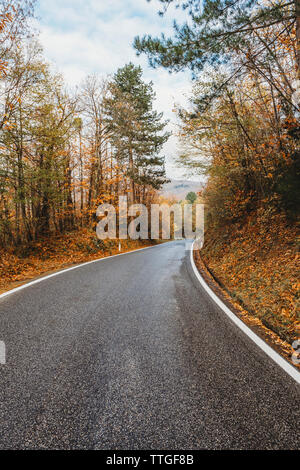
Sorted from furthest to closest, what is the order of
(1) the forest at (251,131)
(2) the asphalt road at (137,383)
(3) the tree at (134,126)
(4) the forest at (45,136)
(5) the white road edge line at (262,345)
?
(3) the tree at (134,126)
(4) the forest at (45,136)
(1) the forest at (251,131)
(5) the white road edge line at (262,345)
(2) the asphalt road at (137,383)

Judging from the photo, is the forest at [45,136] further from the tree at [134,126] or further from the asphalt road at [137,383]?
the asphalt road at [137,383]

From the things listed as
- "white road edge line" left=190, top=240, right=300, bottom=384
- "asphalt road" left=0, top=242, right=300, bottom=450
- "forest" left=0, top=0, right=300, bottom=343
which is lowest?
"white road edge line" left=190, top=240, right=300, bottom=384

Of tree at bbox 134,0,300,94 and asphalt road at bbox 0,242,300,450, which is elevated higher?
tree at bbox 134,0,300,94

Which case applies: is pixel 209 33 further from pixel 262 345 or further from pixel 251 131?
pixel 262 345

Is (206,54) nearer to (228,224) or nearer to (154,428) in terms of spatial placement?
(154,428)

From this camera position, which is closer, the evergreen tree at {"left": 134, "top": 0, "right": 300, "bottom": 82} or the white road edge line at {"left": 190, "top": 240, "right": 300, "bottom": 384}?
the white road edge line at {"left": 190, "top": 240, "right": 300, "bottom": 384}

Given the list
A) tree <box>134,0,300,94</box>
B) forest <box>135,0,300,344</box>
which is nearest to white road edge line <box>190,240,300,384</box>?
forest <box>135,0,300,344</box>

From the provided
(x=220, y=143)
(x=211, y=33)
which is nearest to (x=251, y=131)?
(x=220, y=143)

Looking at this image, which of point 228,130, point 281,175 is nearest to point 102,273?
point 281,175

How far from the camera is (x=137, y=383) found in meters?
2.27

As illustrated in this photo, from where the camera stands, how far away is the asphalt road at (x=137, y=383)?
5.59ft

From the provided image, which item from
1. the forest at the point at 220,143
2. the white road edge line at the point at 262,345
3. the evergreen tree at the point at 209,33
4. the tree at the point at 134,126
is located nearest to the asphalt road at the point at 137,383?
the white road edge line at the point at 262,345

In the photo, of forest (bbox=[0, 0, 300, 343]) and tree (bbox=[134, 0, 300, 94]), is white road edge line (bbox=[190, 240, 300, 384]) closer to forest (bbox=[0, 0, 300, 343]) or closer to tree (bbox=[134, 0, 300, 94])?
forest (bbox=[0, 0, 300, 343])

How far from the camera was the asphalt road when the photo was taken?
1.71 m
